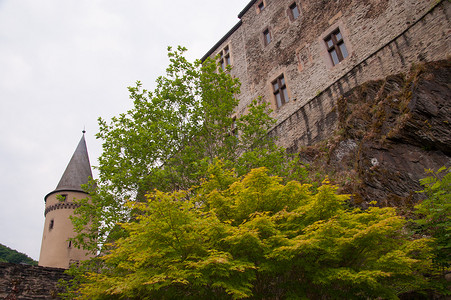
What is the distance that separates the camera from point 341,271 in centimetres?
510

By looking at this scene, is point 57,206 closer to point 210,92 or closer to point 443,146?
point 210,92

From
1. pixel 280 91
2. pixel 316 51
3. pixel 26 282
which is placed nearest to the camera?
pixel 26 282

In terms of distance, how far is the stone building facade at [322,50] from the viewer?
11078 mm

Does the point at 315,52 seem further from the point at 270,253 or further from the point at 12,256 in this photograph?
the point at 12,256

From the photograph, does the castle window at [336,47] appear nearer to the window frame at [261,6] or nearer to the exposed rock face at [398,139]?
the exposed rock face at [398,139]

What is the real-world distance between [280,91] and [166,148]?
898cm

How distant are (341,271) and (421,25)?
10.2 metres

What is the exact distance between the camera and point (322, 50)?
15398 millimetres

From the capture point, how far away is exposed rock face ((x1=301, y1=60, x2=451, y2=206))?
8438mm

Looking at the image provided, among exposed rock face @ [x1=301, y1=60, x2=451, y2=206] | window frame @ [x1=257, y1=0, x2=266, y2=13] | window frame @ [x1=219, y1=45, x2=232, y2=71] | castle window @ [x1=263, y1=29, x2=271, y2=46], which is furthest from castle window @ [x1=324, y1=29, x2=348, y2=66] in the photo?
window frame @ [x1=219, y1=45, x2=232, y2=71]

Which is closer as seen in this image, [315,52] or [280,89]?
[315,52]

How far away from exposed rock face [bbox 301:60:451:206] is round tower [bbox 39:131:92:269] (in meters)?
19.1

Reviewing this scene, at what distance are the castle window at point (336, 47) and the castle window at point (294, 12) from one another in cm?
328

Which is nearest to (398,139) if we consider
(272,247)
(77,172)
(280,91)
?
(272,247)
